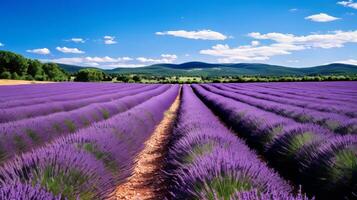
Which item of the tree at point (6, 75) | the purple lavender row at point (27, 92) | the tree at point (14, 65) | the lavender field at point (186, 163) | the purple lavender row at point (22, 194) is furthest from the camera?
the tree at point (14, 65)

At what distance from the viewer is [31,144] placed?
566 cm

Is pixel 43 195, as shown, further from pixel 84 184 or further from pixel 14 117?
pixel 14 117

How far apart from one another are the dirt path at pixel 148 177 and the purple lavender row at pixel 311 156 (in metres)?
1.71

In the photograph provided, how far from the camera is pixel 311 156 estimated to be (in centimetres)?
414

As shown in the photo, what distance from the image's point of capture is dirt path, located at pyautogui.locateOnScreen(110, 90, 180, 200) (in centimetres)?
416

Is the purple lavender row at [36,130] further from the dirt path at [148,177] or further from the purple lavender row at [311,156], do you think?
the purple lavender row at [311,156]

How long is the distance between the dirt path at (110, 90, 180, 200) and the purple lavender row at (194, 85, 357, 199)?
1709 millimetres

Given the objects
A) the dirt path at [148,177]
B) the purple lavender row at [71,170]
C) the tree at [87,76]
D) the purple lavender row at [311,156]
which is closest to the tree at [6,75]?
the tree at [87,76]

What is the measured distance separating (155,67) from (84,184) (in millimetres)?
198126

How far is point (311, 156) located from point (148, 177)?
226 cm

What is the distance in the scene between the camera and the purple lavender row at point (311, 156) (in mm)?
3362

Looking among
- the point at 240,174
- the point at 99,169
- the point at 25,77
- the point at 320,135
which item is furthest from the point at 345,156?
the point at 25,77

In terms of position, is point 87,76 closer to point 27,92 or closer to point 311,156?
point 27,92

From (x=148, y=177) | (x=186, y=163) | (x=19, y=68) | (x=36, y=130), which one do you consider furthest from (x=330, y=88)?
(x=19, y=68)
